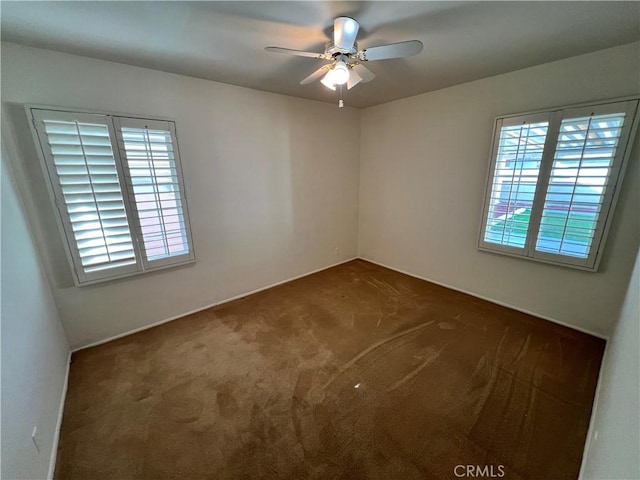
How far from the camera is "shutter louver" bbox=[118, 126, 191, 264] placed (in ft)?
7.61

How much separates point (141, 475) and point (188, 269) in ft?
5.98

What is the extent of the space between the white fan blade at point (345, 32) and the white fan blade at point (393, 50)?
12cm

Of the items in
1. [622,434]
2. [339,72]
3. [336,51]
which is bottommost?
[622,434]

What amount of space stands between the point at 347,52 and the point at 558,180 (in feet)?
7.34

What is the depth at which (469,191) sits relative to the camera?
3.07 meters

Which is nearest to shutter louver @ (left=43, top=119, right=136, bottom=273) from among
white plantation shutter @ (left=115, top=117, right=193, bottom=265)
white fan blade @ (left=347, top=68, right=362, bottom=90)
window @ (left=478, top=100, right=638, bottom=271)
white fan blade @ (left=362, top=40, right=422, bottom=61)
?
white plantation shutter @ (left=115, top=117, right=193, bottom=265)

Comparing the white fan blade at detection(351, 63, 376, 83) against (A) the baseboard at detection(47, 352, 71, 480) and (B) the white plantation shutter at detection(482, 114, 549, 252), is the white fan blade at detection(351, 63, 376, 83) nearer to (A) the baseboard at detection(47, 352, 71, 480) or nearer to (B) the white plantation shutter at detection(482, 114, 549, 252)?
(B) the white plantation shutter at detection(482, 114, 549, 252)

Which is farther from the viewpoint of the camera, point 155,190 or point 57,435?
point 155,190

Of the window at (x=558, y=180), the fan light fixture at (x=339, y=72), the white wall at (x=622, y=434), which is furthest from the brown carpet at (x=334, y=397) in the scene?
the fan light fixture at (x=339, y=72)

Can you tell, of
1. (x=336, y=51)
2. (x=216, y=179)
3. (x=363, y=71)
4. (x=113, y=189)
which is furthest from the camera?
(x=216, y=179)

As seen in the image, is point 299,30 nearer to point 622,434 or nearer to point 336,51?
point 336,51

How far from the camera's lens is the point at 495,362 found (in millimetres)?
2131

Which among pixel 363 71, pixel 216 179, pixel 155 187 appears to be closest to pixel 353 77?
pixel 363 71

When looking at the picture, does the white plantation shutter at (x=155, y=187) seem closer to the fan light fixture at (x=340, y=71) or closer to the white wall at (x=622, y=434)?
the fan light fixture at (x=340, y=71)
